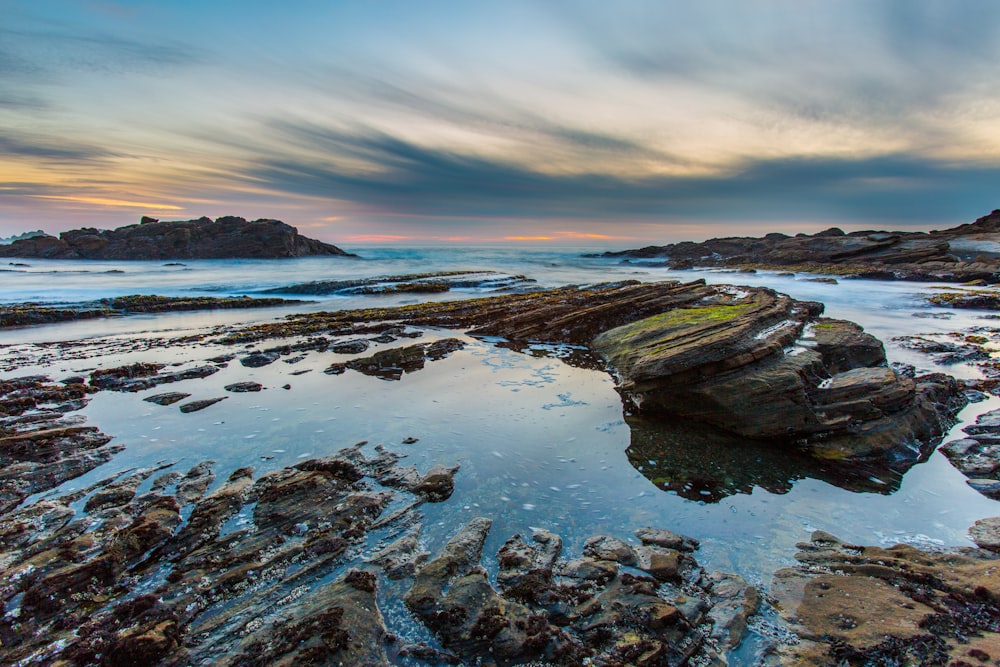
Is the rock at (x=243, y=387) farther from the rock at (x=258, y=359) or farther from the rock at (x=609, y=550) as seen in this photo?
the rock at (x=609, y=550)

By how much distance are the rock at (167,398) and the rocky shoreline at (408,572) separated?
4.07ft

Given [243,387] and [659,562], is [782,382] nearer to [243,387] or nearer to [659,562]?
[659,562]

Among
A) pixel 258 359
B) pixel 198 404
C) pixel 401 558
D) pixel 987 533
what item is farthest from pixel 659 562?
pixel 258 359

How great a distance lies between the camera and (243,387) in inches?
402

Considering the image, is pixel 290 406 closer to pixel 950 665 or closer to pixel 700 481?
pixel 700 481

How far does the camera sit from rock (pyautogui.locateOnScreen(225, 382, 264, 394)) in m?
10.1

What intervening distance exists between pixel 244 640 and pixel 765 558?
532 centimetres

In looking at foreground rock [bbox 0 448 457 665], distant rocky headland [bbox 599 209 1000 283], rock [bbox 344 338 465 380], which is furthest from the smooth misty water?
distant rocky headland [bbox 599 209 1000 283]

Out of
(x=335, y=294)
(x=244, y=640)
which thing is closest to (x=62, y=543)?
(x=244, y=640)

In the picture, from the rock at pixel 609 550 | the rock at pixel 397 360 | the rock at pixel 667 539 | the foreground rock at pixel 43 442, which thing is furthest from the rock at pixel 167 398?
the rock at pixel 667 539

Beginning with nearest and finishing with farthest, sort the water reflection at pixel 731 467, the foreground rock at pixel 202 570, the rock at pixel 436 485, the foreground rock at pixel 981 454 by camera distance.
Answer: the foreground rock at pixel 202 570 → the rock at pixel 436 485 → the foreground rock at pixel 981 454 → the water reflection at pixel 731 467

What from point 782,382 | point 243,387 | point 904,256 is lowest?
point 243,387

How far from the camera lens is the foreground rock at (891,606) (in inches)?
134

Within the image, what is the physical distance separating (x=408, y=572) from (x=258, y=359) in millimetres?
10336
